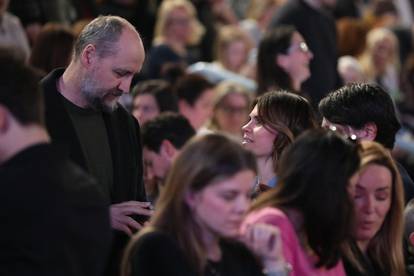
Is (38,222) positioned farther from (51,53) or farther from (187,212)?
(51,53)

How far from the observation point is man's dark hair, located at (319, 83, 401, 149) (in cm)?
590

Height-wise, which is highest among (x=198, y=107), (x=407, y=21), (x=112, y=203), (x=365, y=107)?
(x=365, y=107)

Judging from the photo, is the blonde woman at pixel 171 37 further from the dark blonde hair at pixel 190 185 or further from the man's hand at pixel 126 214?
the dark blonde hair at pixel 190 185

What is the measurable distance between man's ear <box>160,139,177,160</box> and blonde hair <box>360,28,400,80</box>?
528 centimetres

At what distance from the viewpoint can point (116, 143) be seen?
5.84 meters

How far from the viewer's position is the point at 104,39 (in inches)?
234

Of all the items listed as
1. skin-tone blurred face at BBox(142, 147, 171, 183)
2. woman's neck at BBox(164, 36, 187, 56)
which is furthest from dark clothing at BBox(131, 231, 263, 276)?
woman's neck at BBox(164, 36, 187, 56)

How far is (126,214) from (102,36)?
91 centimetres

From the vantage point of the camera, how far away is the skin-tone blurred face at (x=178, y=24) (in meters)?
11.2

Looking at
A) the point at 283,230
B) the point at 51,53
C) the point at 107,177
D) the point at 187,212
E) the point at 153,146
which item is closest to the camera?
the point at 187,212

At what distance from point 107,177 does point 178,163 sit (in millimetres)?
1538

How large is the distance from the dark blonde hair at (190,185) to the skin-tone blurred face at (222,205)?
2 cm

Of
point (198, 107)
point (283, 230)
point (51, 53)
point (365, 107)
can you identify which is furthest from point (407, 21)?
point (283, 230)

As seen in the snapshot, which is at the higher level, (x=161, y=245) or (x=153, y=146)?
(x=161, y=245)
